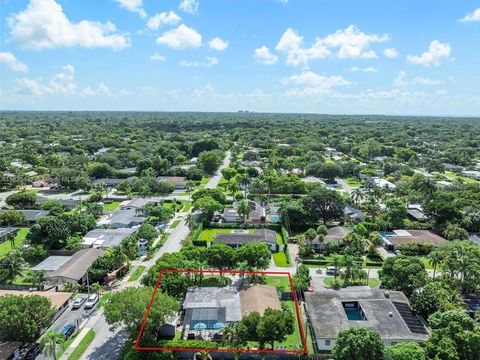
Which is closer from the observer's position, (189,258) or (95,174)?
(189,258)

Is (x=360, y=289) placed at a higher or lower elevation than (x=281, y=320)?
lower

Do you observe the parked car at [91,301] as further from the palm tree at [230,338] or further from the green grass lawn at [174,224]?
the green grass lawn at [174,224]

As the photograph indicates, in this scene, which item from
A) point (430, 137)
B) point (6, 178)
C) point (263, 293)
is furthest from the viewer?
point (430, 137)

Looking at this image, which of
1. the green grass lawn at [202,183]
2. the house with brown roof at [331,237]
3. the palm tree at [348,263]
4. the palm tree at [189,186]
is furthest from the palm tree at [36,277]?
the green grass lawn at [202,183]

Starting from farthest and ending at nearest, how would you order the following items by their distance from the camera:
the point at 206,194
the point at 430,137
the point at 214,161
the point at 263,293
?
the point at 430,137 → the point at 214,161 → the point at 206,194 → the point at 263,293

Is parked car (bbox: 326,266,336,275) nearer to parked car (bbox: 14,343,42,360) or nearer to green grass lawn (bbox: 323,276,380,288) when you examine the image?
green grass lawn (bbox: 323,276,380,288)

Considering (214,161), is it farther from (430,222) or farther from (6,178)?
(430,222)

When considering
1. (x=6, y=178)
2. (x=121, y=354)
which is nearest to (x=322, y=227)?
(x=121, y=354)
